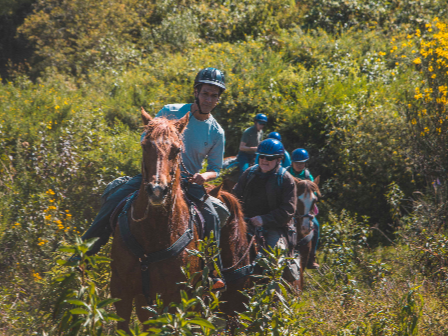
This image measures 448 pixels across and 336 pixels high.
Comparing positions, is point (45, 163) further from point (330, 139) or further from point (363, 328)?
point (330, 139)

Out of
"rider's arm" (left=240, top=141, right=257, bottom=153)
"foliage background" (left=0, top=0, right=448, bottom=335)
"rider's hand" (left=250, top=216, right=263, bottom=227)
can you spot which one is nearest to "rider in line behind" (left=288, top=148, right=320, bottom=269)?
"foliage background" (left=0, top=0, right=448, bottom=335)

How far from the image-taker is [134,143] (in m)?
9.74

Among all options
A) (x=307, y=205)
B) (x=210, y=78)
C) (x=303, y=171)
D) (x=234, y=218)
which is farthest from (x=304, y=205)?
(x=210, y=78)

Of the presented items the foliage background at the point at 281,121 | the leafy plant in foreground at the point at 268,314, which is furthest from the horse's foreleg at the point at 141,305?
the leafy plant in foreground at the point at 268,314

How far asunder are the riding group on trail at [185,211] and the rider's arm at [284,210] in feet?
0.04

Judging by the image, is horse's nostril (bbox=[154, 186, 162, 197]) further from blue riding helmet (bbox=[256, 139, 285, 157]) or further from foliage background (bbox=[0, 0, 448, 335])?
blue riding helmet (bbox=[256, 139, 285, 157])

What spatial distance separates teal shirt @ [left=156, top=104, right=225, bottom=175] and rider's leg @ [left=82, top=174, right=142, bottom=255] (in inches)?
24.5

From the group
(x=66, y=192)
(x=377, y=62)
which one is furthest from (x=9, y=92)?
(x=377, y=62)

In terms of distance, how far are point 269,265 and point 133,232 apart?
1.39m

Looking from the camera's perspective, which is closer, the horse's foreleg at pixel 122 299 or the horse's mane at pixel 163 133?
the horse's mane at pixel 163 133

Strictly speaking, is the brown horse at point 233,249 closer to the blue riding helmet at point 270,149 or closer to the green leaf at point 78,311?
the blue riding helmet at point 270,149

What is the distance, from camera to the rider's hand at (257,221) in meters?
5.69

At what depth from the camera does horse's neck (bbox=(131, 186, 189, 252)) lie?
401cm

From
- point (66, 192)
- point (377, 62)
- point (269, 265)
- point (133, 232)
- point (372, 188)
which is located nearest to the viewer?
point (269, 265)
